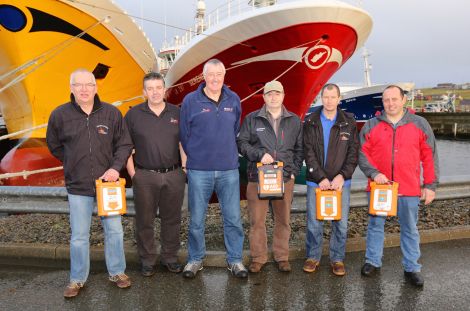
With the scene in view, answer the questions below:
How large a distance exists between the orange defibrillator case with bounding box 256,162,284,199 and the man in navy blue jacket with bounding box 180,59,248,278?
332mm

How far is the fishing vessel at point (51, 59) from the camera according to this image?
980 cm

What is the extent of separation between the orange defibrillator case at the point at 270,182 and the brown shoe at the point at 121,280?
148 cm

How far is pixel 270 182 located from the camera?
3961 millimetres

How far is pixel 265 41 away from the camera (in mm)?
10688

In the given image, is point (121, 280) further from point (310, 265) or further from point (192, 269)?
point (310, 265)

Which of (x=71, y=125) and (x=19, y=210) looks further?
(x=19, y=210)

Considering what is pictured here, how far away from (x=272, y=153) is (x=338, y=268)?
4.35 ft

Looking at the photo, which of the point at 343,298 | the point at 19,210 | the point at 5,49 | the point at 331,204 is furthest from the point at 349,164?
the point at 5,49

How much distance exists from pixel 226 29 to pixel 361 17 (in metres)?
3.80

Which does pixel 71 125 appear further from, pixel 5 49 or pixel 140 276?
pixel 5 49

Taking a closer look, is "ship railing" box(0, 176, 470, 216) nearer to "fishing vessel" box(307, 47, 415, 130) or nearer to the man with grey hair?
the man with grey hair

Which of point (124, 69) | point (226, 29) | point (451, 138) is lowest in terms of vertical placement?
point (451, 138)

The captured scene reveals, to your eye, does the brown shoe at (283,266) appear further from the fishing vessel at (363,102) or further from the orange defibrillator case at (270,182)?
the fishing vessel at (363,102)

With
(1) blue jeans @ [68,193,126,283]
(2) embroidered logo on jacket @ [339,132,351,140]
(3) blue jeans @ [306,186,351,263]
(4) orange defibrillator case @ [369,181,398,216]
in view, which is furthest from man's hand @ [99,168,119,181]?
(4) orange defibrillator case @ [369,181,398,216]
